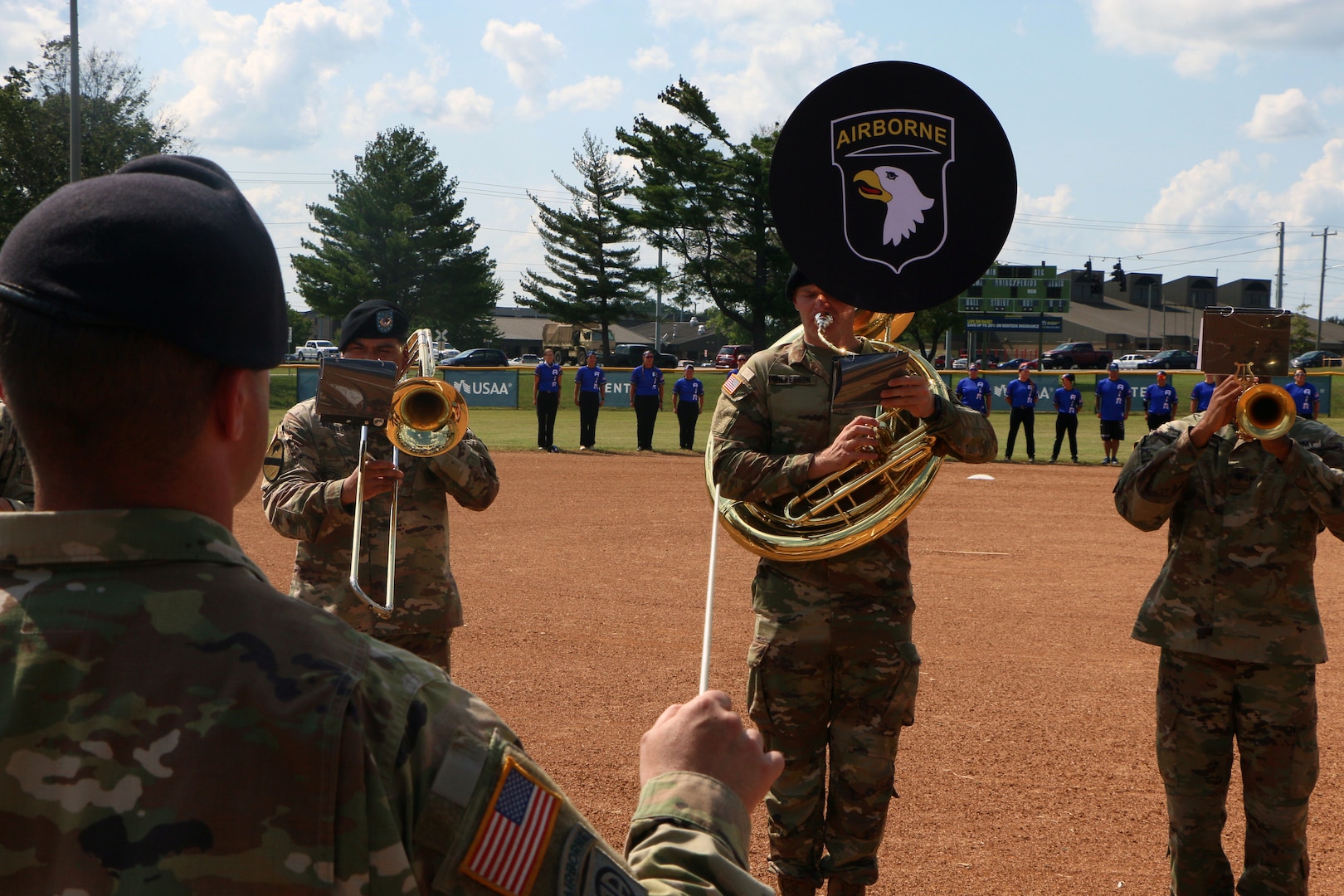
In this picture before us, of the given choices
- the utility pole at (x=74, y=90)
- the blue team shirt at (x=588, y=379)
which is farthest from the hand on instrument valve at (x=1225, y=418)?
the utility pole at (x=74, y=90)

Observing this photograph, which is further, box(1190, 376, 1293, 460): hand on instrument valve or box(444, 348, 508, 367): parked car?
box(444, 348, 508, 367): parked car

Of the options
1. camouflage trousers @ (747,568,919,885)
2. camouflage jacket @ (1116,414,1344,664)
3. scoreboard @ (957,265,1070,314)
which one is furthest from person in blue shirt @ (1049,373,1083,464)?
scoreboard @ (957,265,1070,314)

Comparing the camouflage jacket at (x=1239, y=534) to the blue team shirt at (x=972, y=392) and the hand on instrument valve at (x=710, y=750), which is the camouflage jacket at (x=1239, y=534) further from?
the blue team shirt at (x=972, y=392)

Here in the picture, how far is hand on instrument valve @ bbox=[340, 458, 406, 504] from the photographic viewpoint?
412 centimetres

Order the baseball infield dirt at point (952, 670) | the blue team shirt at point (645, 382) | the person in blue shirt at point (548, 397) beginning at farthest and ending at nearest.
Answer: the blue team shirt at point (645, 382)
the person in blue shirt at point (548, 397)
the baseball infield dirt at point (952, 670)

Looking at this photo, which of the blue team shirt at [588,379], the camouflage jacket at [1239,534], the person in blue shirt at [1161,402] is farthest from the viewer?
the blue team shirt at [588,379]

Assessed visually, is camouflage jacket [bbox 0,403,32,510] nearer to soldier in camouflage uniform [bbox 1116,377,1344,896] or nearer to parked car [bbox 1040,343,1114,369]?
soldier in camouflage uniform [bbox 1116,377,1344,896]

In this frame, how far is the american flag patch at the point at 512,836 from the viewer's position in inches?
46.7

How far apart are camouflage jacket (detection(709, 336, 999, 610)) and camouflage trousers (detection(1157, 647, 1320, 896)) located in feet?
3.41

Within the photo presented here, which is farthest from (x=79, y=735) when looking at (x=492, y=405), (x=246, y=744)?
(x=492, y=405)

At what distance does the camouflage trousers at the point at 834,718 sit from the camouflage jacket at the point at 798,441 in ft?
0.27

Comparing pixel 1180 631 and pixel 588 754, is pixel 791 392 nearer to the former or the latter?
pixel 1180 631

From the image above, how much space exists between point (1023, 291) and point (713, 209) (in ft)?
47.1

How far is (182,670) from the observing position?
45.9 inches
